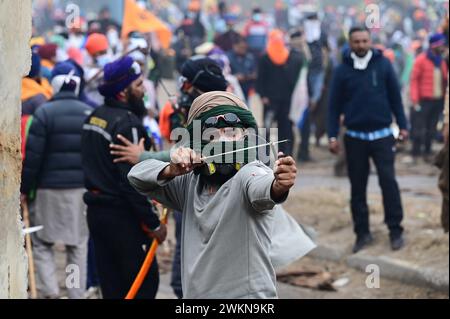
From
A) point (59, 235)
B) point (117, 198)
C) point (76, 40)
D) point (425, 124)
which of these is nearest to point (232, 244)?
point (117, 198)

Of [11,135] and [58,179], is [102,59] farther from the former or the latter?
[11,135]

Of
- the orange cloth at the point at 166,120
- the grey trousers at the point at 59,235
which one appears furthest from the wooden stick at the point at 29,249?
the orange cloth at the point at 166,120

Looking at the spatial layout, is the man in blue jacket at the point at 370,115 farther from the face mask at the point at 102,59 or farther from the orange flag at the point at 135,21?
the orange flag at the point at 135,21

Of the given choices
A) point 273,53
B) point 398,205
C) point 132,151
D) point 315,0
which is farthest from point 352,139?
point 315,0

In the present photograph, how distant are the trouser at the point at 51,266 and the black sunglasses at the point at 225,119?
4.42 meters

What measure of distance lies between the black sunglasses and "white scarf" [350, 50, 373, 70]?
5.65 metres

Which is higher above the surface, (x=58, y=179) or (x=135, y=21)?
(x=135, y=21)

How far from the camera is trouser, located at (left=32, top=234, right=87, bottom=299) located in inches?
342

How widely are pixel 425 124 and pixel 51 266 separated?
945 cm

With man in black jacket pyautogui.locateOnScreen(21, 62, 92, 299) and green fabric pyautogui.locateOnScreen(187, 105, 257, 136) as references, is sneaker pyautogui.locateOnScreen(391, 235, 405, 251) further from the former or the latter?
green fabric pyautogui.locateOnScreen(187, 105, 257, 136)

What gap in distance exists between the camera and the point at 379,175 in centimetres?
997

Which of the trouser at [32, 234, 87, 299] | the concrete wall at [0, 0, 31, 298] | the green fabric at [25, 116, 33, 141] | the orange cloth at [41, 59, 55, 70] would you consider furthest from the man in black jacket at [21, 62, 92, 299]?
the orange cloth at [41, 59, 55, 70]
